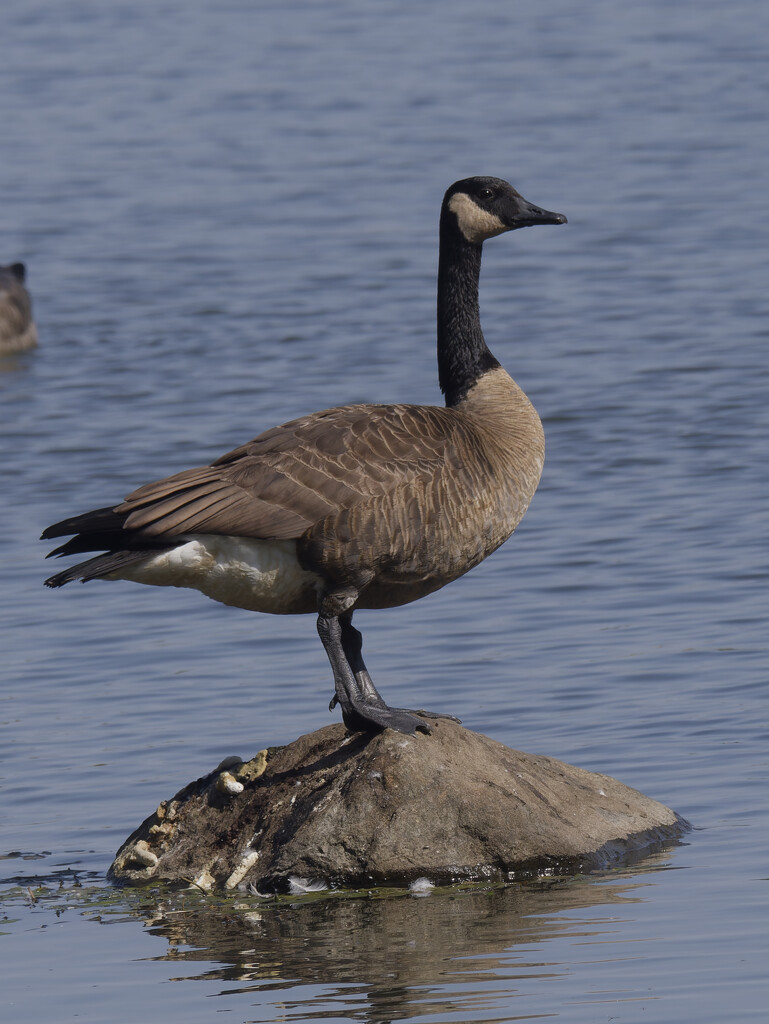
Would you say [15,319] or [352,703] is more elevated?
[15,319]

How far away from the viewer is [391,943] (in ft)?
22.3

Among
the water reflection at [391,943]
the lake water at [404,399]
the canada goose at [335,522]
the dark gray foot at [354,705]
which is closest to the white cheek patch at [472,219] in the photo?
the canada goose at [335,522]

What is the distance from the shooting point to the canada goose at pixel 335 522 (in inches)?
297

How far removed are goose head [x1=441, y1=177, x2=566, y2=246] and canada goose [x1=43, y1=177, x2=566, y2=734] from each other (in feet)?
4.44

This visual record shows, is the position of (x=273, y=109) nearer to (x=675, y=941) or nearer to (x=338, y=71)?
(x=338, y=71)

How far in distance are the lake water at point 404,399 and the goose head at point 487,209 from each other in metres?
2.58

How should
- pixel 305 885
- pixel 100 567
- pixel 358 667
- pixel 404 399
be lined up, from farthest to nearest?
pixel 404 399 < pixel 358 667 < pixel 305 885 < pixel 100 567

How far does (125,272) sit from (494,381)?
16.2 metres

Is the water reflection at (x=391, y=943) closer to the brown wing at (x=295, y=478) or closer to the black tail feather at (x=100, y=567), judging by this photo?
the black tail feather at (x=100, y=567)

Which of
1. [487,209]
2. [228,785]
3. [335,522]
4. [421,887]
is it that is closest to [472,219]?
[487,209]

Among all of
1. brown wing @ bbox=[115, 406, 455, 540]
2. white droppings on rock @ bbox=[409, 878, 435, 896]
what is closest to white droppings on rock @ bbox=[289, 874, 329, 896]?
white droppings on rock @ bbox=[409, 878, 435, 896]

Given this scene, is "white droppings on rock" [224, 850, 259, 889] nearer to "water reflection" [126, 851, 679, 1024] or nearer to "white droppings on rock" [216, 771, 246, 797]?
"water reflection" [126, 851, 679, 1024]

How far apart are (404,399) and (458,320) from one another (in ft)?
24.2

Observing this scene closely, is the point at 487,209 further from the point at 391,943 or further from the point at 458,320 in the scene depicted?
the point at 391,943
